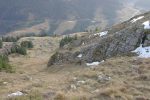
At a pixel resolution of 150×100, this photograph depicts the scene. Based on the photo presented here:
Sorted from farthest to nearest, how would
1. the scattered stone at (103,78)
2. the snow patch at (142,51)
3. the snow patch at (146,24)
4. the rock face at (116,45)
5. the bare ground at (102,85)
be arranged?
the snow patch at (146,24) < the rock face at (116,45) < the snow patch at (142,51) < the scattered stone at (103,78) < the bare ground at (102,85)

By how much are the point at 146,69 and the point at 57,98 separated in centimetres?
915

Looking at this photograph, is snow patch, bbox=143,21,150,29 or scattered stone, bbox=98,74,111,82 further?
snow patch, bbox=143,21,150,29

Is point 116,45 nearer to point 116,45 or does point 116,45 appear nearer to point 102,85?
point 116,45

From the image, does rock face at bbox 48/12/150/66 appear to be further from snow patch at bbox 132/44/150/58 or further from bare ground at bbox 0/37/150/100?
bare ground at bbox 0/37/150/100

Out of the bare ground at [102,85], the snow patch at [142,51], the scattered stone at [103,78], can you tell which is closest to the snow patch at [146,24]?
the snow patch at [142,51]

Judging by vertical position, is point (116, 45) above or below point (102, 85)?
above

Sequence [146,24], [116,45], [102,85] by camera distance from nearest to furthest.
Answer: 1. [102,85]
2. [116,45]
3. [146,24]

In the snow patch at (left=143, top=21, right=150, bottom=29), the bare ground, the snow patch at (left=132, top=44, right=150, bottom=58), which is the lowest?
the bare ground

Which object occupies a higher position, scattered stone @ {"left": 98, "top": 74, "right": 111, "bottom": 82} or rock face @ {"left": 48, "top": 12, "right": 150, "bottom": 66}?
rock face @ {"left": 48, "top": 12, "right": 150, "bottom": 66}

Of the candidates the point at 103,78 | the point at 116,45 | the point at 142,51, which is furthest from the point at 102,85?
the point at 116,45

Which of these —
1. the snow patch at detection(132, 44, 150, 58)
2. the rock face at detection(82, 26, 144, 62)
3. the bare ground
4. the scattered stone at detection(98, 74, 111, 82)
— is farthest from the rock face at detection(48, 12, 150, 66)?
the scattered stone at detection(98, 74, 111, 82)

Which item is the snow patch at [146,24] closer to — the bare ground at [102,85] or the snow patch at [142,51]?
the snow patch at [142,51]

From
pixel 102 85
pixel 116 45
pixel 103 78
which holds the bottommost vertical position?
pixel 102 85

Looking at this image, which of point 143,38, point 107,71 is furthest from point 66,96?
point 143,38
